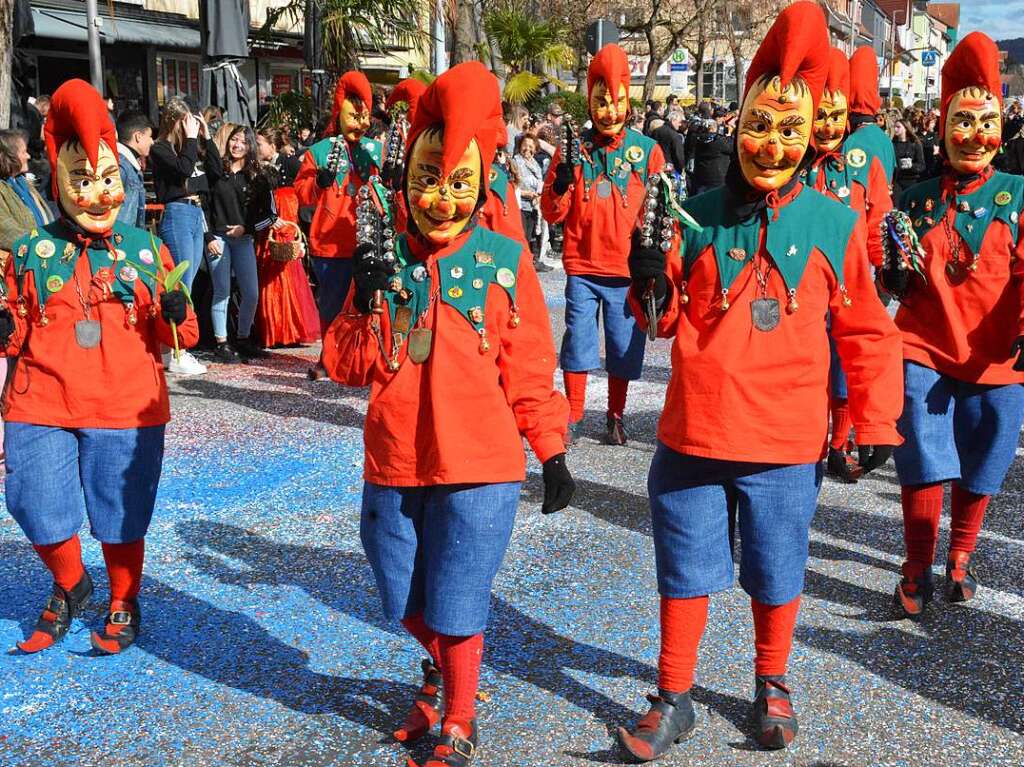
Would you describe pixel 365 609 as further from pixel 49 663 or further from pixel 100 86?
pixel 100 86

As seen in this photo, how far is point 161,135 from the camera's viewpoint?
29.2 feet

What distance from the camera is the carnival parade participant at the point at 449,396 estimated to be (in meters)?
3.42

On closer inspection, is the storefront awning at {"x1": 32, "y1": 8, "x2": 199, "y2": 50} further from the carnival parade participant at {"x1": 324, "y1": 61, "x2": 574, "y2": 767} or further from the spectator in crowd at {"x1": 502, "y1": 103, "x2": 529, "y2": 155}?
the carnival parade participant at {"x1": 324, "y1": 61, "x2": 574, "y2": 767}

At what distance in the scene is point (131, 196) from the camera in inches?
306

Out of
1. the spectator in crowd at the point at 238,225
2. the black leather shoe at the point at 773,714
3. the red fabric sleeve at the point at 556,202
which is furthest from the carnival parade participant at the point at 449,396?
the spectator in crowd at the point at 238,225

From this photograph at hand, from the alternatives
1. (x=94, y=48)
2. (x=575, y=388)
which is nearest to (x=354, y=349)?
(x=575, y=388)

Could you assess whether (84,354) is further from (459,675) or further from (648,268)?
(648,268)

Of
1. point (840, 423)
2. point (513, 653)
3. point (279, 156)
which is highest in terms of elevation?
point (279, 156)

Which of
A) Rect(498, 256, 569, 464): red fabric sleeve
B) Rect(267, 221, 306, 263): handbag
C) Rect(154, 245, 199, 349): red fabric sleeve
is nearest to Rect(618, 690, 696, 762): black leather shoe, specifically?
Rect(498, 256, 569, 464): red fabric sleeve

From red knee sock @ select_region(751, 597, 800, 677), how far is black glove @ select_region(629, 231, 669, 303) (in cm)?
100

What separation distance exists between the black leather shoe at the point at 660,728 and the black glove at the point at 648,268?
1.19m

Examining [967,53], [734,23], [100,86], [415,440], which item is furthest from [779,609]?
[734,23]

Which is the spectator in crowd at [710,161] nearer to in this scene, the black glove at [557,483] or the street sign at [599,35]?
the street sign at [599,35]

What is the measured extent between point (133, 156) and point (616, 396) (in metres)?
3.47
